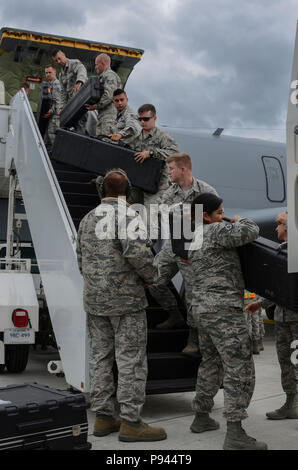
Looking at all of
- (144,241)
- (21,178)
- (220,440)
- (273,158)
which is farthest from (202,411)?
(273,158)

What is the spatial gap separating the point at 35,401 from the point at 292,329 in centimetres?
238

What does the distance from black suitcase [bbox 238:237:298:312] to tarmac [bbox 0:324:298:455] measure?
1.11 meters

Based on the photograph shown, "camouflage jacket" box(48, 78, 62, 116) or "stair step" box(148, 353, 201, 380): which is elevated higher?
"camouflage jacket" box(48, 78, 62, 116)

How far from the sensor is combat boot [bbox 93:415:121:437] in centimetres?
450

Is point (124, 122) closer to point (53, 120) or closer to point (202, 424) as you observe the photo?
point (53, 120)

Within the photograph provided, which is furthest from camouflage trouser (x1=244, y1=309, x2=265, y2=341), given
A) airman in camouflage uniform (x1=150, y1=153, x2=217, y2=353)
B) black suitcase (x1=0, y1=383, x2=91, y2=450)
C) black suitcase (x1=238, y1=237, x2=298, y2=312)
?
black suitcase (x1=0, y1=383, x2=91, y2=450)

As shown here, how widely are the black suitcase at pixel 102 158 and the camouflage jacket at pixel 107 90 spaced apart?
994mm

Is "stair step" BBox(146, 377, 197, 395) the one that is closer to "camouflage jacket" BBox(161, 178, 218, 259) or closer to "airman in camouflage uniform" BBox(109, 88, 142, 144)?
"camouflage jacket" BBox(161, 178, 218, 259)

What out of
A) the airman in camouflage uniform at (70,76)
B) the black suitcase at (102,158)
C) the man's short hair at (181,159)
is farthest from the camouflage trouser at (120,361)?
the airman in camouflage uniform at (70,76)

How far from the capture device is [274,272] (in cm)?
402

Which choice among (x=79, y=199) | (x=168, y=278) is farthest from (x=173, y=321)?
(x=79, y=199)

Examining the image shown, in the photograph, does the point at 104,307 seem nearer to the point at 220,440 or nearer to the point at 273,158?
the point at 220,440

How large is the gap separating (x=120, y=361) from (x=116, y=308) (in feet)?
1.27

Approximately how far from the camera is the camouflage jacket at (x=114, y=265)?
440 centimetres
